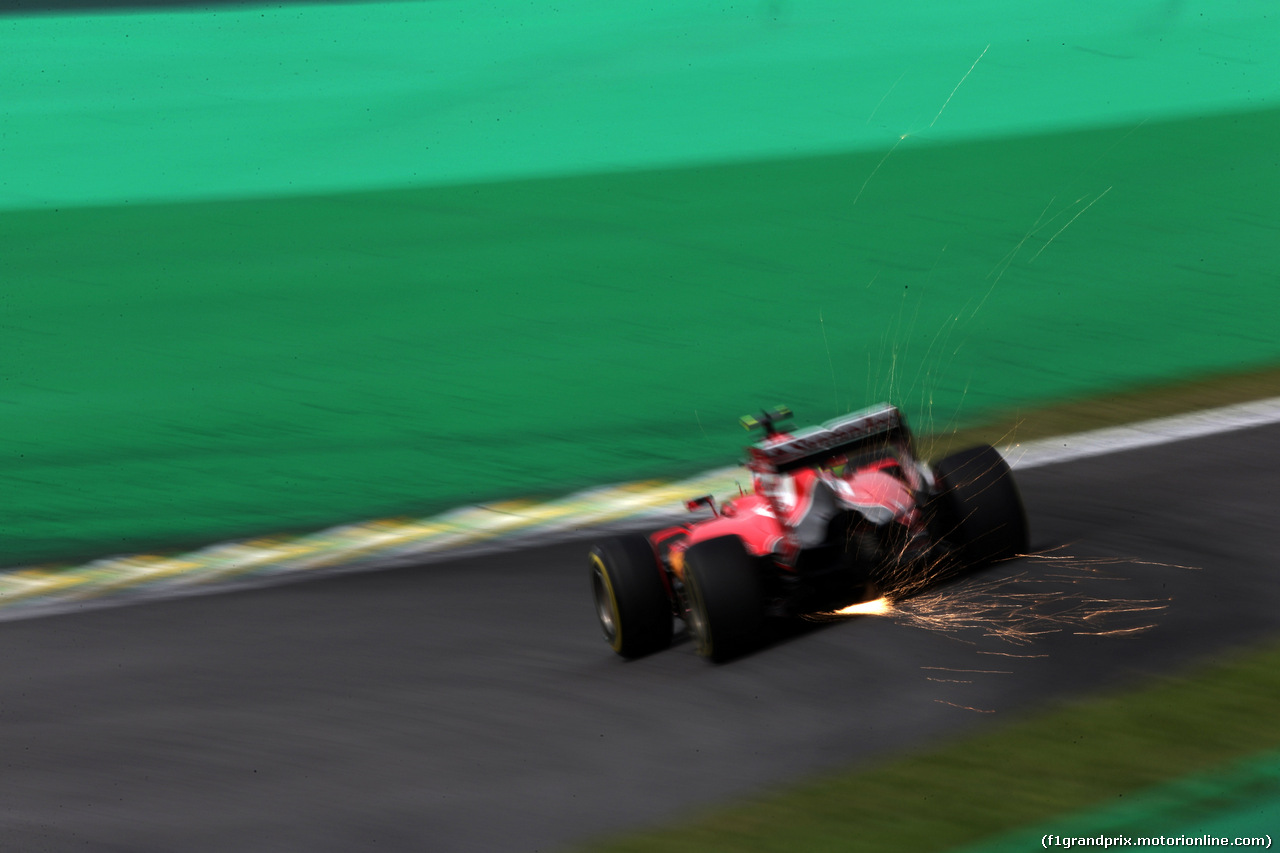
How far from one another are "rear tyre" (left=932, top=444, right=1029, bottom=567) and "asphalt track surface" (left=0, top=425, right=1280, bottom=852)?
283 millimetres

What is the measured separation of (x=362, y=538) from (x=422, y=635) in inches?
86.9

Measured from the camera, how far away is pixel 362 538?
9.59 m

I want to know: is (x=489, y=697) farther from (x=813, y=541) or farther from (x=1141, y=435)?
(x=1141, y=435)

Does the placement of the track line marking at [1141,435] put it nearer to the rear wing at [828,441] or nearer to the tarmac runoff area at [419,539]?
the tarmac runoff area at [419,539]

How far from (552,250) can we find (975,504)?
9.78 metres

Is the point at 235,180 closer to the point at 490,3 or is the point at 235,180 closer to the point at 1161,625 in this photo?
the point at 490,3

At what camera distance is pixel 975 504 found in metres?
6.78

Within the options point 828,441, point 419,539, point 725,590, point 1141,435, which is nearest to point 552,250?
point 419,539

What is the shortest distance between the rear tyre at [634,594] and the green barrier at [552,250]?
11.7 feet

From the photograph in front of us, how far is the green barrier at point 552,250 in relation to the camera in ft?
37.8

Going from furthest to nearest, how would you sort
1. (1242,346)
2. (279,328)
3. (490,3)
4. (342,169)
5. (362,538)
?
1. (490,3)
2. (342,169)
3. (279,328)
4. (1242,346)
5. (362,538)

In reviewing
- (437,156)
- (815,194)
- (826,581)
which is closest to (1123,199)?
(815,194)

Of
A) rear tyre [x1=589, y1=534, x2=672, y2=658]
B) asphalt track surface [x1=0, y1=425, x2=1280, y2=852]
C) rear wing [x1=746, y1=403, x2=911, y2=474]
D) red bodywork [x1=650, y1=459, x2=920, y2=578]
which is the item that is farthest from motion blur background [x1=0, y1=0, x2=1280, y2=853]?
rear wing [x1=746, y1=403, x2=911, y2=474]

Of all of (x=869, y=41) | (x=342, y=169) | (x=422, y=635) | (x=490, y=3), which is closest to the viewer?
(x=422, y=635)
